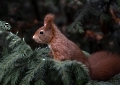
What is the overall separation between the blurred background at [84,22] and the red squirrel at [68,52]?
33cm

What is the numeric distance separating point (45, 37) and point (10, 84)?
0.62 metres

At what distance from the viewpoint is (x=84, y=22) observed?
4.00 meters

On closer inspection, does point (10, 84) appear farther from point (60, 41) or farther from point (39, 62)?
point (60, 41)

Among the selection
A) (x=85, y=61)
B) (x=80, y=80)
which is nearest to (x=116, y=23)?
(x=85, y=61)

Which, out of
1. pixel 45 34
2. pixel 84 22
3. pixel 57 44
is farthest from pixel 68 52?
pixel 84 22

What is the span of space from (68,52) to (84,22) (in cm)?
127

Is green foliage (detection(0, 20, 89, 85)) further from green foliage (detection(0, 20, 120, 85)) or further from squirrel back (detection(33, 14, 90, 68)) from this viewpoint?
squirrel back (detection(33, 14, 90, 68))

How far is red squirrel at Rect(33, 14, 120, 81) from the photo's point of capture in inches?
111

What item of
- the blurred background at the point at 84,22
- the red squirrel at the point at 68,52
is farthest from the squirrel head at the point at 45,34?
the blurred background at the point at 84,22

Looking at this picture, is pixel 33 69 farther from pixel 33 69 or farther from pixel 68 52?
pixel 68 52

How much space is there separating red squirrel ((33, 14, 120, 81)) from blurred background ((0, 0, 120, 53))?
332mm

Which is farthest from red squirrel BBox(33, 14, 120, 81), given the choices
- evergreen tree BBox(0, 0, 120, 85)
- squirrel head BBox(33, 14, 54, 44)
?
evergreen tree BBox(0, 0, 120, 85)

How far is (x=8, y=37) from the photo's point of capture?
2.45 metres

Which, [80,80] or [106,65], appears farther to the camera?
[106,65]
